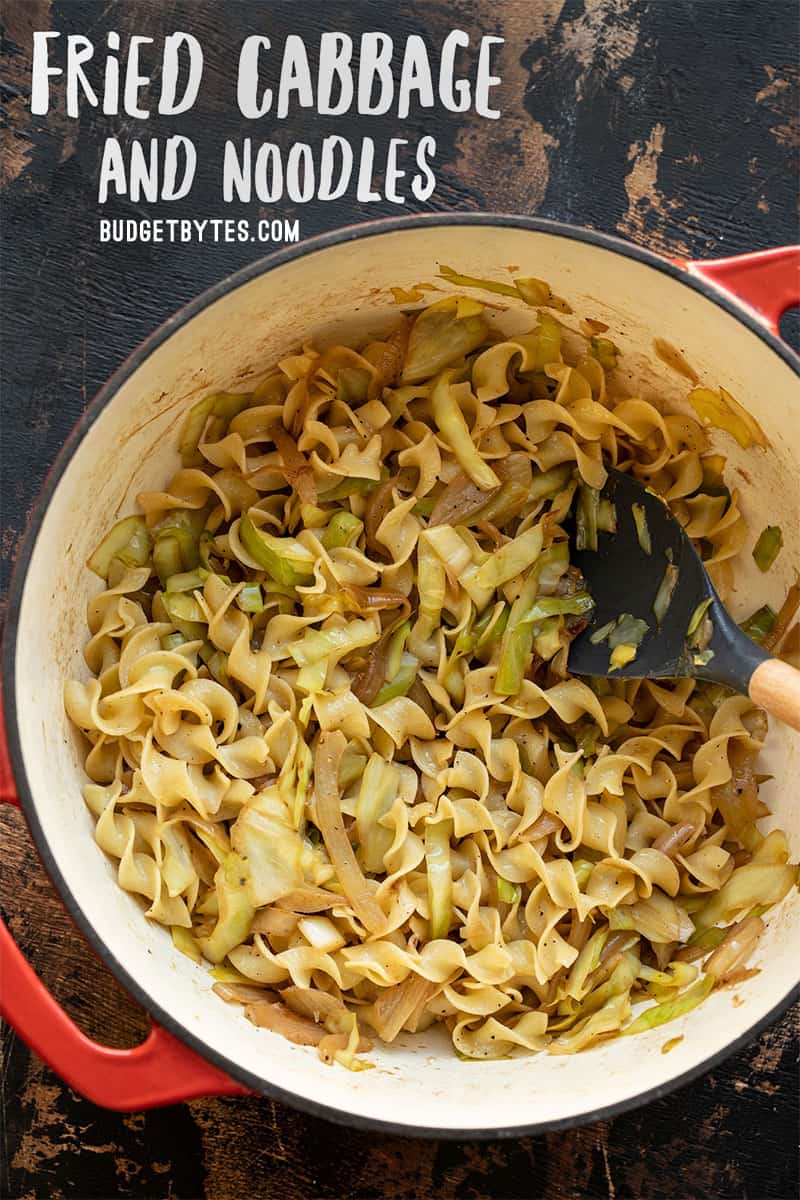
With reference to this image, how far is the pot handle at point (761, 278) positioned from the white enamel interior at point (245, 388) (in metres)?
0.04

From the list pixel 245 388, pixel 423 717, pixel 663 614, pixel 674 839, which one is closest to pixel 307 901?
pixel 423 717

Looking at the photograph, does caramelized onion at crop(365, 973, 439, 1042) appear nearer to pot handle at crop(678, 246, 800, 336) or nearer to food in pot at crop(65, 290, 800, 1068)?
food in pot at crop(65, 290, 800, 1068)

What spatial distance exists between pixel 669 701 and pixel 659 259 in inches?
32.8

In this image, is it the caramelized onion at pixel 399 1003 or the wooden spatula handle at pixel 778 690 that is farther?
the caramelized onion at pixel 399 1003

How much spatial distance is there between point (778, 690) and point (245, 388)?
1062 mm

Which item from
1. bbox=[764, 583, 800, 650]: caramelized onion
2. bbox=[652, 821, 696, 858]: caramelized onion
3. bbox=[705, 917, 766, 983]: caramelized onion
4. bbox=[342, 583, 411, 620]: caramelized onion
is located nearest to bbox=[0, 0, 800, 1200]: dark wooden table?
bbox=[705, 917, 766, 983]: caramelized onion

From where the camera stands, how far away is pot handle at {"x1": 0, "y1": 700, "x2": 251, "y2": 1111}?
162 centimetres

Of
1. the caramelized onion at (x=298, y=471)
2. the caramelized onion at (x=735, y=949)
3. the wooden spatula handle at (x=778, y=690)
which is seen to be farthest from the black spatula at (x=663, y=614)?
the caramelized onion at (x=298, y=471)

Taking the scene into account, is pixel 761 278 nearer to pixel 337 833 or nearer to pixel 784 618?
pixel 784 618

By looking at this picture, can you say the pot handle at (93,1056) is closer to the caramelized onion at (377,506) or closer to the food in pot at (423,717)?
the food in pot at (423,717)

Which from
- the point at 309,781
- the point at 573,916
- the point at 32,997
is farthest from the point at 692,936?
the point at 32,997

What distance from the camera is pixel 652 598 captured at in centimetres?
205

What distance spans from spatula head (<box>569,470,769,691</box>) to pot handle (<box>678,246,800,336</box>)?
0.42m

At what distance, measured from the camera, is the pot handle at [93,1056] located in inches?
63.6
